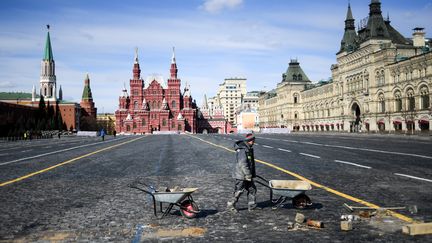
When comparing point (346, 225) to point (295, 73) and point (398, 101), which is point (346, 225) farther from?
point (295, 73)

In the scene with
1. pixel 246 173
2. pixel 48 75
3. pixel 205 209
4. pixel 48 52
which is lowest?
pixel 205 209

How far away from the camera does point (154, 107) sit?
142 m

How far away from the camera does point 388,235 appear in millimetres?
6031

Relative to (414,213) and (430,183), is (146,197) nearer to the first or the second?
(414,213)

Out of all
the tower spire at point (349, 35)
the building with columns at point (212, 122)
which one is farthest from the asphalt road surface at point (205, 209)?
the building with columns at point (212, 122)

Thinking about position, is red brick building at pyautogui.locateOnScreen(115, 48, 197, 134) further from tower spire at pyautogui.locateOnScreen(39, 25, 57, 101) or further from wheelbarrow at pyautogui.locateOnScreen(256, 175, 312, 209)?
wheelbarrow at pyautogui.locateOnScreen(256, 175, 312, 209)

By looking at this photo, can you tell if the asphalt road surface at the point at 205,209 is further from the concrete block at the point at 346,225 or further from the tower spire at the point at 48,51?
the tower spire at the point at 48,51

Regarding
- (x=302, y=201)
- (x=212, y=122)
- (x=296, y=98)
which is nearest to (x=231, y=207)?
(x=302, y=201)

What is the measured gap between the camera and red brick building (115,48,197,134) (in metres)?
136

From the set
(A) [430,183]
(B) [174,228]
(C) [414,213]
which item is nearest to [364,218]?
(C) [414,213]

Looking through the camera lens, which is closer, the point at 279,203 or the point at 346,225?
the point at 346,225

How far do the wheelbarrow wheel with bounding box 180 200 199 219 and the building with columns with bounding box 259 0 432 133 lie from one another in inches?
2156

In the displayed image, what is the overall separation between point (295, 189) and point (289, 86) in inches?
4710

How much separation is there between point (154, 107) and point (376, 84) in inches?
3461
